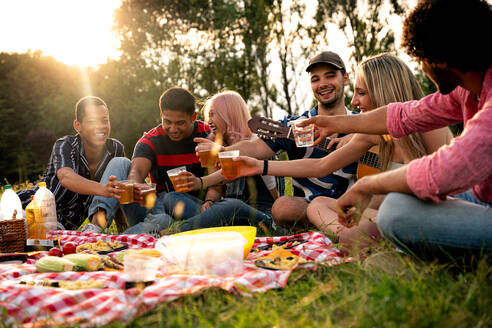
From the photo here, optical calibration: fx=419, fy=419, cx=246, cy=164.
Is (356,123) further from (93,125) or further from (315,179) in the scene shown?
(93,125)

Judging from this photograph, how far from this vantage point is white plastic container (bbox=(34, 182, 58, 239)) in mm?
3678

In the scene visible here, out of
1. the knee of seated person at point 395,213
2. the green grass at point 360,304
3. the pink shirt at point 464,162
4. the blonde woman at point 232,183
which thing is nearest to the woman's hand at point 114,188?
the blonde woman at point 232,183

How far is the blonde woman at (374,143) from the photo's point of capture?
3.25 meters

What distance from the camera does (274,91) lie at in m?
16.6

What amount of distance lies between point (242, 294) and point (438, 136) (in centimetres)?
203

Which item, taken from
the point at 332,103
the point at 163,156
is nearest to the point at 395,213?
the point at 332,103

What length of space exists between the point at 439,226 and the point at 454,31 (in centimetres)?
90

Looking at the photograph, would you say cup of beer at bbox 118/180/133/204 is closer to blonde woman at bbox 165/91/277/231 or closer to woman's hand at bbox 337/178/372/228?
blonde woman at bbox 165/91/277/231

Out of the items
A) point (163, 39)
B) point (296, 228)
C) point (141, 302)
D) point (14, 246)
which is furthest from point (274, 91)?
point (141, 302)

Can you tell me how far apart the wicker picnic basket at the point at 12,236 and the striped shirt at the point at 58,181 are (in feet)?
3.98

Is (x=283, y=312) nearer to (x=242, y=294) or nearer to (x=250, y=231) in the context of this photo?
(x=242, y=294)

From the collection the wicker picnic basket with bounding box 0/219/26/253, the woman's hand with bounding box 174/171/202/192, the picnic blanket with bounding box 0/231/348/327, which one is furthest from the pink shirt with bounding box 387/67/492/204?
the wicker picnic basket with bounding box 0/219/26/253

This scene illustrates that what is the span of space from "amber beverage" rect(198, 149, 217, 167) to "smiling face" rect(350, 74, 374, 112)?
1440mm

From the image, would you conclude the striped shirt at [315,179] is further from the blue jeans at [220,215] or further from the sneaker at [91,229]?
the sneaker at [91,229]
